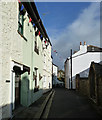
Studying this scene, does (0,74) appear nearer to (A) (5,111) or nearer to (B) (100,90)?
(A) (5,111)

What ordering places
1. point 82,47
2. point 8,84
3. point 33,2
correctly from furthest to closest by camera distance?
point 82,47, point 33,2, point 8,84

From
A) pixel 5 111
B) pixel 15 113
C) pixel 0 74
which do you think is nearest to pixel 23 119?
pixel 15 113

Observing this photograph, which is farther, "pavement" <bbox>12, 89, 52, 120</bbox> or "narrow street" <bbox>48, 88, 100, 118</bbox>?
"narrow street" <bbox>48, 88, 100, 118</bbox>

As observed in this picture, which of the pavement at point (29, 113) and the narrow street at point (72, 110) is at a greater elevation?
the pavement at point (29, 113)

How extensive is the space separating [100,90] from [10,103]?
16.5ft

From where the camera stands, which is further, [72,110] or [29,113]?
[72,110]

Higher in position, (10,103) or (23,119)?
(10,103)

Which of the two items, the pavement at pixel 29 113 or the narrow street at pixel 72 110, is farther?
the narrow street at pixel 72 110

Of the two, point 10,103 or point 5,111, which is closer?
point 5,111

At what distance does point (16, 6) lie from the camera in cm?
660

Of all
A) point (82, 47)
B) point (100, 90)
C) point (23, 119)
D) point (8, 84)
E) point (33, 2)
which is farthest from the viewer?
point (82, 47)

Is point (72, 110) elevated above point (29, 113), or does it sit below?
below

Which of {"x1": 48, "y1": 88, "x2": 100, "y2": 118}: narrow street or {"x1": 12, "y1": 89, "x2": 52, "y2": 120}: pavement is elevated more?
{"x1": 12, "y1": 89, "x2": 52, "y2": 120}: pavement

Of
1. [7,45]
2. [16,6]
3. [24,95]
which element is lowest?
[24,95]
